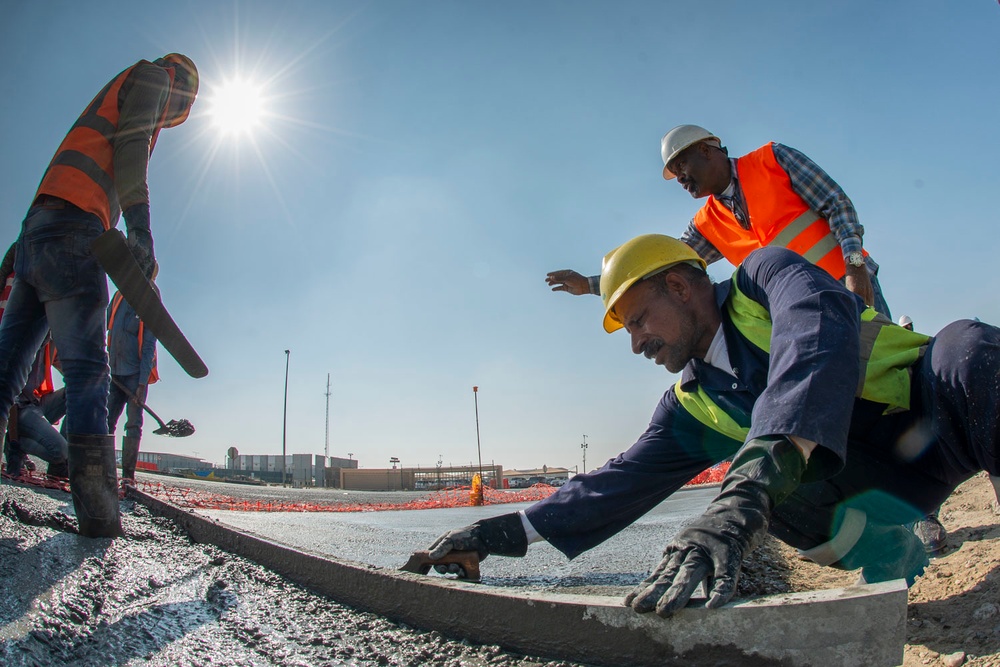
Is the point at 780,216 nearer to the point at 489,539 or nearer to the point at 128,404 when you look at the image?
the point at 489,539

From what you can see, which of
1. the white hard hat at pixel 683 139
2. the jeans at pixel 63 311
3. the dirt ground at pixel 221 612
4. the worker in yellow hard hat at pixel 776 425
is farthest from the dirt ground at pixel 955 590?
the jeans at pixel 63 311

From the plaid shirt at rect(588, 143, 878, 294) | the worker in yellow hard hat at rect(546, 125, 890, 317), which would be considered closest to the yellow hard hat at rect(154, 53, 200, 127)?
the worker in yellow hard hat at rect(546, 125, 890, 317)

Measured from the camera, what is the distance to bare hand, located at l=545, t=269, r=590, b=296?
321 centimetres

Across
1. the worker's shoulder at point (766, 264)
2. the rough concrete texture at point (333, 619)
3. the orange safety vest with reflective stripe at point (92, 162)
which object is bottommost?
the rough concrete texture at point (333, 619)

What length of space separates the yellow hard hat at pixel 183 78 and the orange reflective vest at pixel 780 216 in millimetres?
3102

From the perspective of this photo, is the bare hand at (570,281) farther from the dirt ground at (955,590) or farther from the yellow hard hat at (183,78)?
the yellow hard hat at (183,78)

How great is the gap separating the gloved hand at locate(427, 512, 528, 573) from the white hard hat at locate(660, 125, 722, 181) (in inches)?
83.8

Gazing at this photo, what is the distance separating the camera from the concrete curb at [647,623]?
101cm

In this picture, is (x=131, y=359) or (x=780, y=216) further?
(x=131, y=359)

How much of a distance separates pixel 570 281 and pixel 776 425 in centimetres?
208

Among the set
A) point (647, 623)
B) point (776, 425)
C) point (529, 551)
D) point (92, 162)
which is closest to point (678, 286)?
point (776, 425)

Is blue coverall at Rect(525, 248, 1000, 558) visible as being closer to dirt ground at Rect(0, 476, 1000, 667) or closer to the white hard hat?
dirt ground at Rect(0, 476, 1000, 667)

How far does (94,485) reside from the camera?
244 centimetres

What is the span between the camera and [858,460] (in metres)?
1.70
